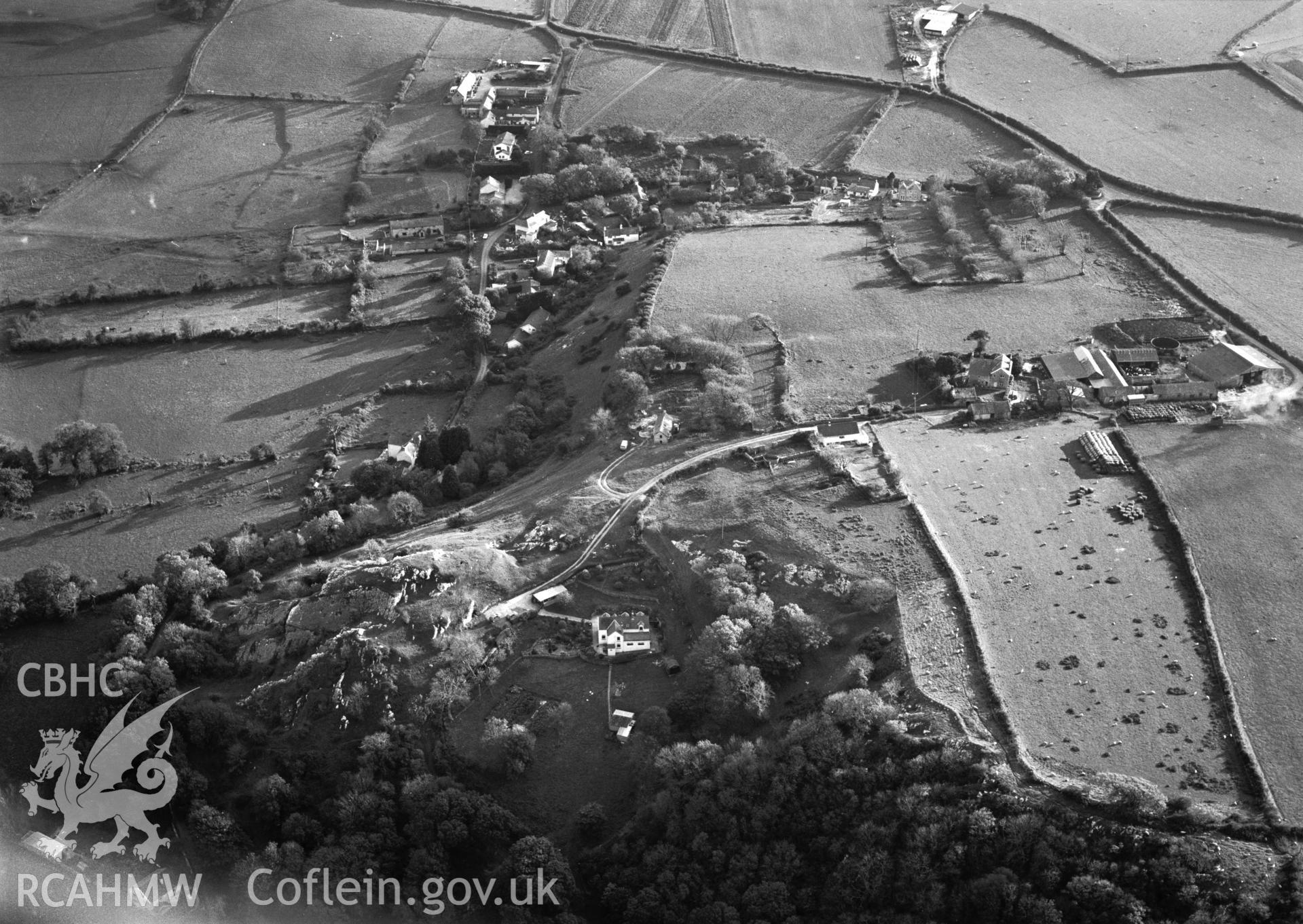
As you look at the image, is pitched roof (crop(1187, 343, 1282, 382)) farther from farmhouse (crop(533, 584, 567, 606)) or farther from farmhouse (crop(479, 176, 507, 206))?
farmhouse (crop(479, 176, 507, 206))

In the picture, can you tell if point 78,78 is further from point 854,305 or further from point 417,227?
point 854,305

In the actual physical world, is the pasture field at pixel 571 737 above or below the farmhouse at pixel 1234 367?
below

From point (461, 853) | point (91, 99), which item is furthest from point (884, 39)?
point (461, 853)

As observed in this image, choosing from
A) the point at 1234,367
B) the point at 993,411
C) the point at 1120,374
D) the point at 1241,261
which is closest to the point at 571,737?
the point at 993,411

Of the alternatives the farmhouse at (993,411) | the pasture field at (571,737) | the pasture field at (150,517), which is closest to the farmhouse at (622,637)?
the pasture field at (571,737)

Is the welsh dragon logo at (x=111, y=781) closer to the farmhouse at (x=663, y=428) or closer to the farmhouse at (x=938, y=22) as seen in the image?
the farmhouse at (x=663, y=428)

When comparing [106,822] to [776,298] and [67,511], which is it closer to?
[67,511]
